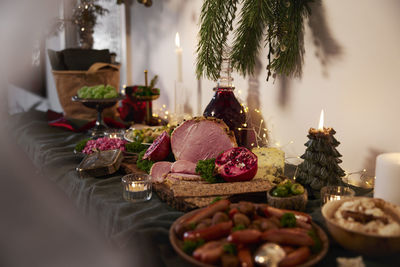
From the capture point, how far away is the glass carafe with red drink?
1.43 m

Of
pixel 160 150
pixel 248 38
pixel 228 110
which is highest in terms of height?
pixel 248 38

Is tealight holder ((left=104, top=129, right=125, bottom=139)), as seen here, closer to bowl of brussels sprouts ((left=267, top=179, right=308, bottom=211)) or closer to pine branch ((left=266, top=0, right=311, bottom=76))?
pine branch ((left=266, top=0, right=311, bottom=76))

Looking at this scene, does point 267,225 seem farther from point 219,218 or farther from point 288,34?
point 288,34

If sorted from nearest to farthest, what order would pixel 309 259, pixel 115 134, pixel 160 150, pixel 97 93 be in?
pixel 309 259 → pixel 160 150 → pixel 115 134 → pixel 97 93

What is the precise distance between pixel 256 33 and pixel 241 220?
2.68 ft

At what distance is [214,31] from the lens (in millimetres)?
1381

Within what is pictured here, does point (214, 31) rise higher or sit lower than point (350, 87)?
higher

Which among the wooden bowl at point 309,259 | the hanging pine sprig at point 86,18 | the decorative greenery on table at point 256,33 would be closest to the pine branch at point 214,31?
the decorative greenery on table at point 256,33

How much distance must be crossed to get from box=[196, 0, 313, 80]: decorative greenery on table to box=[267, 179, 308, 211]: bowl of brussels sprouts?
0.43m

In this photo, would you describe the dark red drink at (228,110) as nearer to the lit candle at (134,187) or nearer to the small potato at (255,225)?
the lit candle at (134,187)

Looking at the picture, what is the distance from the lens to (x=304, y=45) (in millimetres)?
1334

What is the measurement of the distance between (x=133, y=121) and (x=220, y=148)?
982 millimetres

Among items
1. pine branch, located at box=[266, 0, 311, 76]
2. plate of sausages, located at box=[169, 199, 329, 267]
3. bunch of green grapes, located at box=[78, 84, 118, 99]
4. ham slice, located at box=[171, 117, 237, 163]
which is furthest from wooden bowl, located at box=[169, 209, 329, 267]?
bunch of green grapes, located at box=[78, 84, 118, 99]

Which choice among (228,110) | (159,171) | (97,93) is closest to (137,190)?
(159,171)
